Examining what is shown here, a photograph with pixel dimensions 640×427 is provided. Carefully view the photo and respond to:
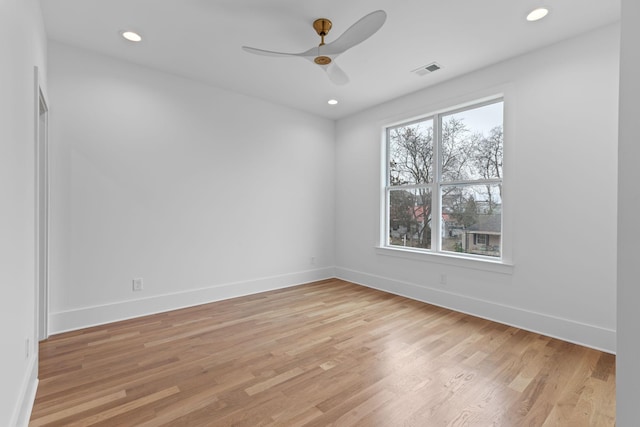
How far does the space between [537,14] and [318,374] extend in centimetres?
330

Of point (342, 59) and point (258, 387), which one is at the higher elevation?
point (342, 59)

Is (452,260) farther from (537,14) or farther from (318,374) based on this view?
(537,14)

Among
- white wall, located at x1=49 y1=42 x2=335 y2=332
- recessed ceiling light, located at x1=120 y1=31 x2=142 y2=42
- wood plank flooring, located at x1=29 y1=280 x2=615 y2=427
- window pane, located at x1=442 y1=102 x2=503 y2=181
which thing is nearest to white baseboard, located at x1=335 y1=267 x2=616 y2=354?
wood plank flooring, located at x1=29 y1=280 x2=615 y2=427

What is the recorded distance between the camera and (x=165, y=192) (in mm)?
3541

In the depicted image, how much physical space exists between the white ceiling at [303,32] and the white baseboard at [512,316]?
2610 mm

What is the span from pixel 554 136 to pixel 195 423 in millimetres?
3689

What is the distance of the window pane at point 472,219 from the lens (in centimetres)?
337

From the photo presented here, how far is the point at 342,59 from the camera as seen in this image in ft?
10.5

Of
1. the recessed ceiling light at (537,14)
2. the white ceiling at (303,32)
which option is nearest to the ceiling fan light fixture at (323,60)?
the white ceiling at (303,32)

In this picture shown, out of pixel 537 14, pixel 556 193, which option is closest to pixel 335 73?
pixel 537 14

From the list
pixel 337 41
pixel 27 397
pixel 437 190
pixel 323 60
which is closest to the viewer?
pixel 27 397

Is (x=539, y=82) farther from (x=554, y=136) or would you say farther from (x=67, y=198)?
(x=67, y=198)

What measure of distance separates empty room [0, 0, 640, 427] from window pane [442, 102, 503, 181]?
0.08 ft

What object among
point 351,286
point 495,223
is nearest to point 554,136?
point 495,223
